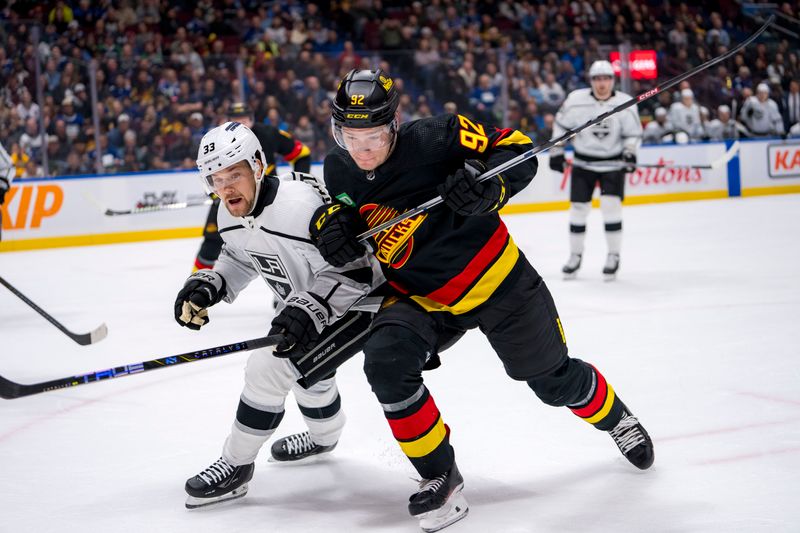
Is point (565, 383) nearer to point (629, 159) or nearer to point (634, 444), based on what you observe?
point (634, 444)

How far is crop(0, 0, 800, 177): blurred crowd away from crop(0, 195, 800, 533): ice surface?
3.67 m

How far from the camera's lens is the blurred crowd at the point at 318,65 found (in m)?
8.86

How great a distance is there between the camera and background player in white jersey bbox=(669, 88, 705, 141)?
1105 cm

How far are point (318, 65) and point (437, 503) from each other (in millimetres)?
8221

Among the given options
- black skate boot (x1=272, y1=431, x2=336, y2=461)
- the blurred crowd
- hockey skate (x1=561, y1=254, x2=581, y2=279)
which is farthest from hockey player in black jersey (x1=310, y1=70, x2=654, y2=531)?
the blurred crowd

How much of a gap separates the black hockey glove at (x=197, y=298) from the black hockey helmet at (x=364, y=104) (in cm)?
55

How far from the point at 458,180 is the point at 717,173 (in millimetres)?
9556

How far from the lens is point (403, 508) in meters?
2.32

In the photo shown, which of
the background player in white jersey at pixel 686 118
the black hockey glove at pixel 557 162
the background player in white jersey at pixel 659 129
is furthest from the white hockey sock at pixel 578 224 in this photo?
the background player in white jersey at pixel 686 118

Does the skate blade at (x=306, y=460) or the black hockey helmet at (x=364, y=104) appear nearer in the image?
the black hockey helmet at (x=364, y=104)

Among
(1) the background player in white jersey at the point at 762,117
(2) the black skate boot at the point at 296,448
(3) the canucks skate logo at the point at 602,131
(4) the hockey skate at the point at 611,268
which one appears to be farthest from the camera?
(1) the background player in white jersey at the point at 762,117

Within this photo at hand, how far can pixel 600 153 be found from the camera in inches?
245

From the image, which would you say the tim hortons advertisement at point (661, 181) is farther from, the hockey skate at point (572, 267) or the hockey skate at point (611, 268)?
the hockey skate at point (611, 268)

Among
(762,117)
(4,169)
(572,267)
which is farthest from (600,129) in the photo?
(762,117)
